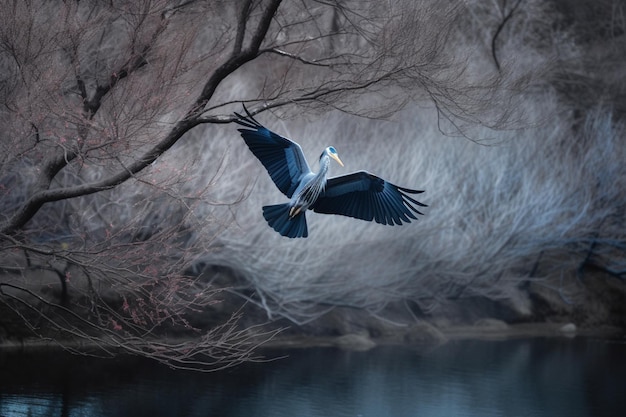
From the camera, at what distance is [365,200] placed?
6379mm

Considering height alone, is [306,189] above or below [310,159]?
below

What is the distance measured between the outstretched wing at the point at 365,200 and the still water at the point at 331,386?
149 inches

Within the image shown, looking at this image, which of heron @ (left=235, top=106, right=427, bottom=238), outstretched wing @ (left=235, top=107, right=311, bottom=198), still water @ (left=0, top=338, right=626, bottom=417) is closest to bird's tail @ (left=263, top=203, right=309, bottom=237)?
heron @ (left=235, top=106, right=427, bottom=238)

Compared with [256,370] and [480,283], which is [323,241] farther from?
[480,283]

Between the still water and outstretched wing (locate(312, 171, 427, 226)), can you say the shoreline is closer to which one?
the still water

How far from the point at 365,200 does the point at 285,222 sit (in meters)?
0.80

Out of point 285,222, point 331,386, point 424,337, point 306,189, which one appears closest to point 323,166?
point 306,189

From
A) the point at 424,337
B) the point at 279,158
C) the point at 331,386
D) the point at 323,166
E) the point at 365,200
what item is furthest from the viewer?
the point at 424,337

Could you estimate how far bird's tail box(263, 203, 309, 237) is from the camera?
5789 mm

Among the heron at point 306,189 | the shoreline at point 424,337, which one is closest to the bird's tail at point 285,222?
the heron at point 306,189

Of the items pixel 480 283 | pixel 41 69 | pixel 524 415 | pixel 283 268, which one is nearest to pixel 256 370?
pixel 283 268

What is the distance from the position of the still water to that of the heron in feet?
12.5

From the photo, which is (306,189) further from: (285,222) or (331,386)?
(331,386)

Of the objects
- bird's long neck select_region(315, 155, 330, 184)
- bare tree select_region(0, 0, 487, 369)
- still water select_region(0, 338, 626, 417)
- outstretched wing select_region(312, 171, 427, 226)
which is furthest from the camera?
still water select_region(0, 338, 626, 417)
